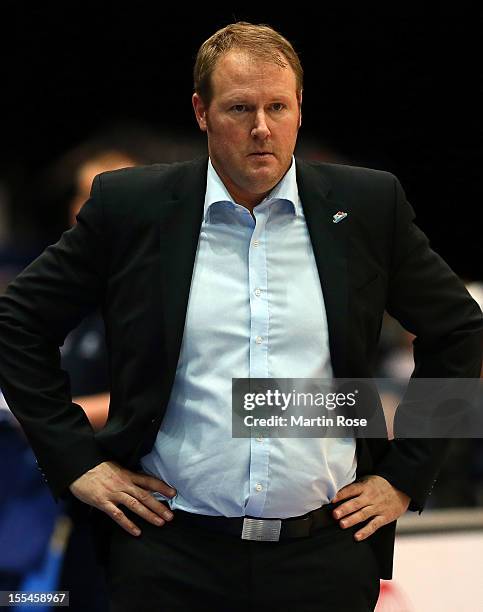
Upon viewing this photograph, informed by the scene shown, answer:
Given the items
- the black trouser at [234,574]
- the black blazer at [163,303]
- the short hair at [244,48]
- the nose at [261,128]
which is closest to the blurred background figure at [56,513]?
the black blazer at [163,303]

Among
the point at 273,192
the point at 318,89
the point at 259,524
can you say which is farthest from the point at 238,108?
the point at 318,89

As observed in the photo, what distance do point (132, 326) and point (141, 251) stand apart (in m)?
0.14

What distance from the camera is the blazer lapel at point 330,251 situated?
5.02 ft

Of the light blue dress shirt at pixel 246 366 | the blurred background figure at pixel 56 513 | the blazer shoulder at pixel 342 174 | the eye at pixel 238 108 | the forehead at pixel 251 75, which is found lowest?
Result: the blurred background figure at pixel 56 513

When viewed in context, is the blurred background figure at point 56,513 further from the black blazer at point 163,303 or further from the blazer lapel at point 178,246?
the blazer lapel at point 178,246

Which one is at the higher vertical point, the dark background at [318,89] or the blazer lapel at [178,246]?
the dark background at [318,89]

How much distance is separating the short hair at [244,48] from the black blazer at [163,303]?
157 millimetres

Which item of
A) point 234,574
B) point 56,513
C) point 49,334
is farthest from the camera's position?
point 56,513

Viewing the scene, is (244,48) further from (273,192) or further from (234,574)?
(234,574)

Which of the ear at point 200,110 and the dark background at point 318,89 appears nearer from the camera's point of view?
the ear at point 200,110

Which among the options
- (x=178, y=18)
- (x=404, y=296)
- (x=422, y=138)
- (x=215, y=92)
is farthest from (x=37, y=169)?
(x=404, y=296)

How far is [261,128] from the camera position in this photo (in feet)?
4.97

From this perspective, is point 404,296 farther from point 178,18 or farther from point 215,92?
point 178,18

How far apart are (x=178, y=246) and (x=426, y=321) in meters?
0.49
